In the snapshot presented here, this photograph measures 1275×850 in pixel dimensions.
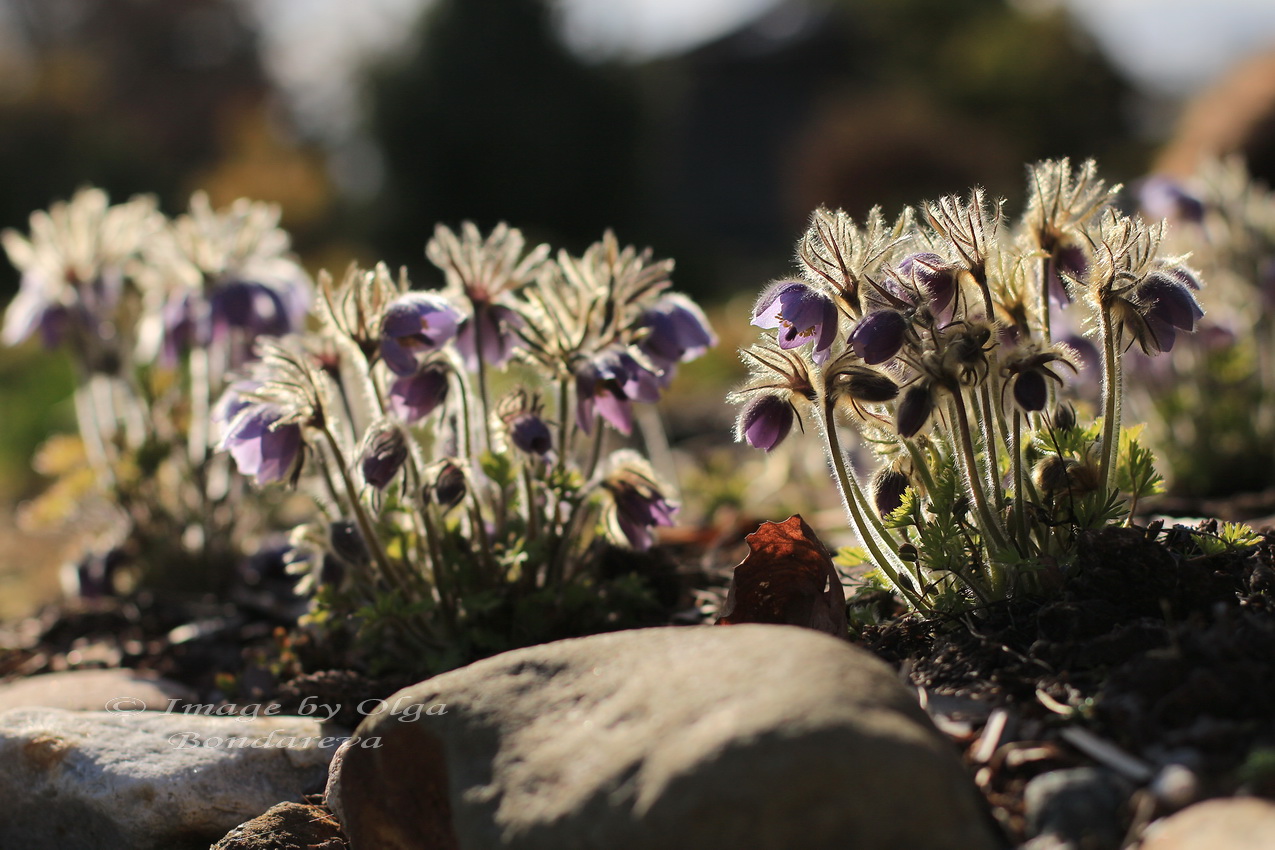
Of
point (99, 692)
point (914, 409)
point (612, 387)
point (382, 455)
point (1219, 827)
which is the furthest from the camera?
point (99, 692)

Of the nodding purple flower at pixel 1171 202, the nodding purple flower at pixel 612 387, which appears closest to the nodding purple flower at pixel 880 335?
the nodding purple flower at pixel 612 387

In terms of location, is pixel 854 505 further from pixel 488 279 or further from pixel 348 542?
pixel 348 542

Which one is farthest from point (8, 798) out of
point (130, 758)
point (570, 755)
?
point (570, 755)

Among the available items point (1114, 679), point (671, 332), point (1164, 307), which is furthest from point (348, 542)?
point (1164, 307)

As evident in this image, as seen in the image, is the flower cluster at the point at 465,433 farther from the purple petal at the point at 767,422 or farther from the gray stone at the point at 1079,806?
the gray stone at the point at 1079,806

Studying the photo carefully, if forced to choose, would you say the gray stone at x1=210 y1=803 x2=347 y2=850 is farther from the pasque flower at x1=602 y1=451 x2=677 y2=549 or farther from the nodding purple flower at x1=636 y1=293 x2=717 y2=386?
the nodding purple flower at x1=636 y1=293 x2=717 y2=386

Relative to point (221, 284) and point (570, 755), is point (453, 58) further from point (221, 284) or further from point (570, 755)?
point (570, 755)
